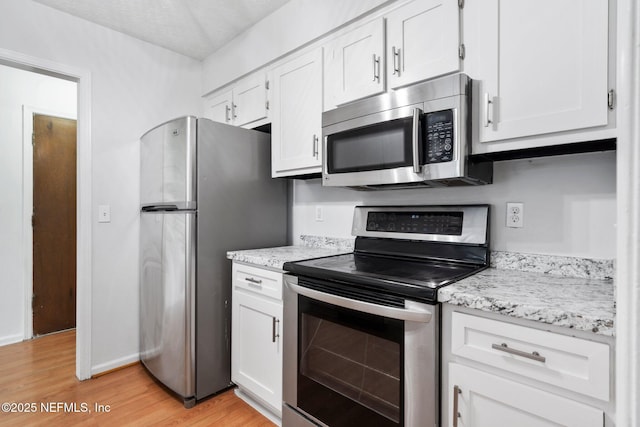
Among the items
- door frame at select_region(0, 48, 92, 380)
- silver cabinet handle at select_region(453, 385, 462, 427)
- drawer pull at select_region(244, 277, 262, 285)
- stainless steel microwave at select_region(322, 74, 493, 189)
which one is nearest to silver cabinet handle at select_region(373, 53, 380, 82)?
stainless steel microwave at select_region(322, 74, 493, 189)

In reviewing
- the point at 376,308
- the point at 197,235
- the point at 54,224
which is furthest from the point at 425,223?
the point at 54,224

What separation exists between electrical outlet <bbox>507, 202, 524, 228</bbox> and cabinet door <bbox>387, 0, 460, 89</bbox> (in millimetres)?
650

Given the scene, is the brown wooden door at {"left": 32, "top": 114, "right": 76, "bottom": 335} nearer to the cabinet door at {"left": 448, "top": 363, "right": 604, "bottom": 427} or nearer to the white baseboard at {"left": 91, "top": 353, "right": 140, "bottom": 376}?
the white baseboard at {"left": 91, "top": 353, "right": 140, "bottom": 376}

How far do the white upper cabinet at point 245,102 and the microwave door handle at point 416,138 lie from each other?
1194 mm

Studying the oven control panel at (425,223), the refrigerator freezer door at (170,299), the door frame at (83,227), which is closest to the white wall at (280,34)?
the door frame at (83,227)

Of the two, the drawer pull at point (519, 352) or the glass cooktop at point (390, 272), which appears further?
the glass cooktop at point (390, 272)

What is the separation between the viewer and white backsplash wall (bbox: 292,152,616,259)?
4.10 feet

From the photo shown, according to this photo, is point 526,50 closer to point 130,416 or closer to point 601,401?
point 601,401

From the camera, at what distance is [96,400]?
2.00 metres

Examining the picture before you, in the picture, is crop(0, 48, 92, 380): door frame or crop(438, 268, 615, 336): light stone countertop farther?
crop(0, 48, 92, 380): door frame

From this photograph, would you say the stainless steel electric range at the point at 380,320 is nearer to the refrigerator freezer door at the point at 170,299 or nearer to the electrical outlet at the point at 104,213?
the refrigerator freezer door at the point at 170,299

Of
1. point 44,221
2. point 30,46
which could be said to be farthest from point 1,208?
point 30,46

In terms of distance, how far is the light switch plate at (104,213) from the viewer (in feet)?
7.64

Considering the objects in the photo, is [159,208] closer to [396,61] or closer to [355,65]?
[355,65]
